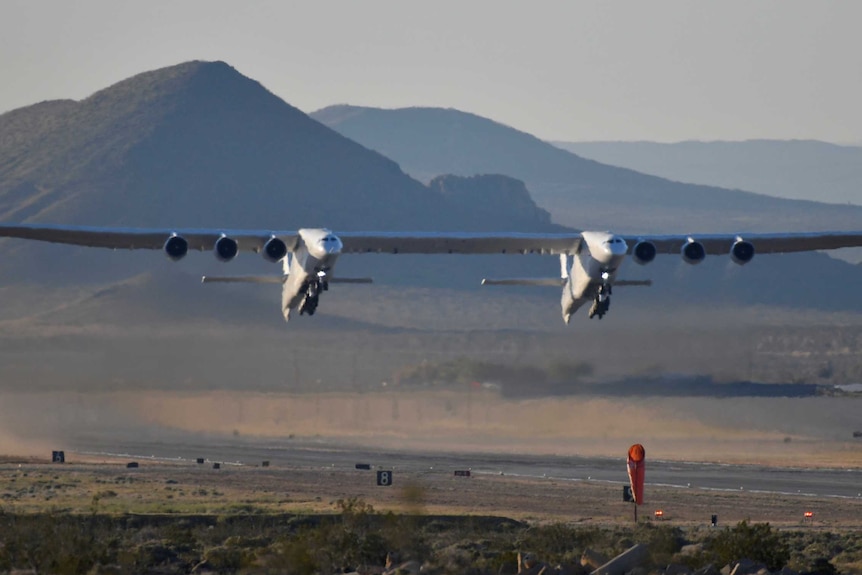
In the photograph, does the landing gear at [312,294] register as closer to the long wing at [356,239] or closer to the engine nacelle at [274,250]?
the engine nacelle at [274,250]

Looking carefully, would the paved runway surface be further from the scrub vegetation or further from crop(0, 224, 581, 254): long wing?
the scrub vegetation

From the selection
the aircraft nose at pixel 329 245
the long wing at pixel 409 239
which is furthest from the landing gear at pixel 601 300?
the aircraft nose at pixel 329 245

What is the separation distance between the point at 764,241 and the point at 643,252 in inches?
367

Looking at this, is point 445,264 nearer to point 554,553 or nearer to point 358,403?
point 358,403

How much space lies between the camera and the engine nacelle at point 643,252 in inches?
1949

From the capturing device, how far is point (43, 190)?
176250 millimetres

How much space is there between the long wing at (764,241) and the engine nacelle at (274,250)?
10988 mm

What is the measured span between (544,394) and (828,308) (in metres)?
70.5

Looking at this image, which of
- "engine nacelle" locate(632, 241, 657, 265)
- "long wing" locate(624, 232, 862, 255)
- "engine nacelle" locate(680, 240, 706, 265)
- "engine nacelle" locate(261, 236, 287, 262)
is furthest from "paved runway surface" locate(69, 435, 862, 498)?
"engine nacelle" locate(261, 236, 287, 262)

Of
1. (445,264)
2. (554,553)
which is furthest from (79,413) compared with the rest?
(445,264)

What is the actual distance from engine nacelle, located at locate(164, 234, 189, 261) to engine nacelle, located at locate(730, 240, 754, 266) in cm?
1612

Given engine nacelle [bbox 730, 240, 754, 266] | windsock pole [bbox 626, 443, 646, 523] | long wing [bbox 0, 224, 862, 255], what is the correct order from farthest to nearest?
long wing [bbox 0, 224, 862, 255] → engine nacelle [bbox 730, 240, 754, 266] → windsock pole [bbox 626, 443, 646, 523]

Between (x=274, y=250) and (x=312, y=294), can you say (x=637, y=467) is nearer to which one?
(x=312, y=294)

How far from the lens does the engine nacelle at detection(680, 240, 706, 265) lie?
5159cm
